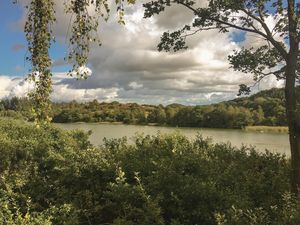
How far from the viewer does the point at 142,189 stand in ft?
28.0

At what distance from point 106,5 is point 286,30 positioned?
7624 mm

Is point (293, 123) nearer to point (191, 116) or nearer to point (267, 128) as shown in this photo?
point (267, 128)

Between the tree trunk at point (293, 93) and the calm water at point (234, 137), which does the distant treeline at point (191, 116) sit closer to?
the calm water at point (234, 137)

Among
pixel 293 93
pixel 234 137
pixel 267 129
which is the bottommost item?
pixel 234 137

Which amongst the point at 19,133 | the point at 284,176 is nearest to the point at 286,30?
the point at 284,176

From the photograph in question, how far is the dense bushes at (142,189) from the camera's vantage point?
26.8ft

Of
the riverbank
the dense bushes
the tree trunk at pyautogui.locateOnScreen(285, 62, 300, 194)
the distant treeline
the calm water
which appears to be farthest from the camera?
A: the distant treeline

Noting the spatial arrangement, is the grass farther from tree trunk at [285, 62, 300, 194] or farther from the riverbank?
tree trunk at [285, 62, 300, 194]

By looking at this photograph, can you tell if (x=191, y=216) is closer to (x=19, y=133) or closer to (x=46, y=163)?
(x=46, y=163)

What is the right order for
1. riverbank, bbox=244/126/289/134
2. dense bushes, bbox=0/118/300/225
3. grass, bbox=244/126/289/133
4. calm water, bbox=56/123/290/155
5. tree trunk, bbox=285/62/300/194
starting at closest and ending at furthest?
1. dense bushes, bbox=0/118/300/225
2. tree trunk, bbox=285/62/300/194
3. calm water, bbox=56/123/290/155
4. riverbank, bbox=244/126/289/134
5. grass, bbox=244/126/289/133

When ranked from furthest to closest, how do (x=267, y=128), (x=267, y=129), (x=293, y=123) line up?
1. (x=267, y=128)
2. (x=267, y=129)
3. (x=293, y=123)

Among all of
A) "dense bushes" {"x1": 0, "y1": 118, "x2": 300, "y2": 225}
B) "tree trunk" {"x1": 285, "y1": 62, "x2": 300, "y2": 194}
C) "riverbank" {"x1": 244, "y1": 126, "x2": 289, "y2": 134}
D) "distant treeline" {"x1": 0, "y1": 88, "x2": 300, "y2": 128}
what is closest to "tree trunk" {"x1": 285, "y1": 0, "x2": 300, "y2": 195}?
"tree trunk" {"x1": 285, "y1": 62, "x2": 300, "y2": 194}

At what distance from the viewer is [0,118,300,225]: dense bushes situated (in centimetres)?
817

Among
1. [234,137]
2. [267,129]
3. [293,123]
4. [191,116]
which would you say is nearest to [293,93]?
[293,123]
